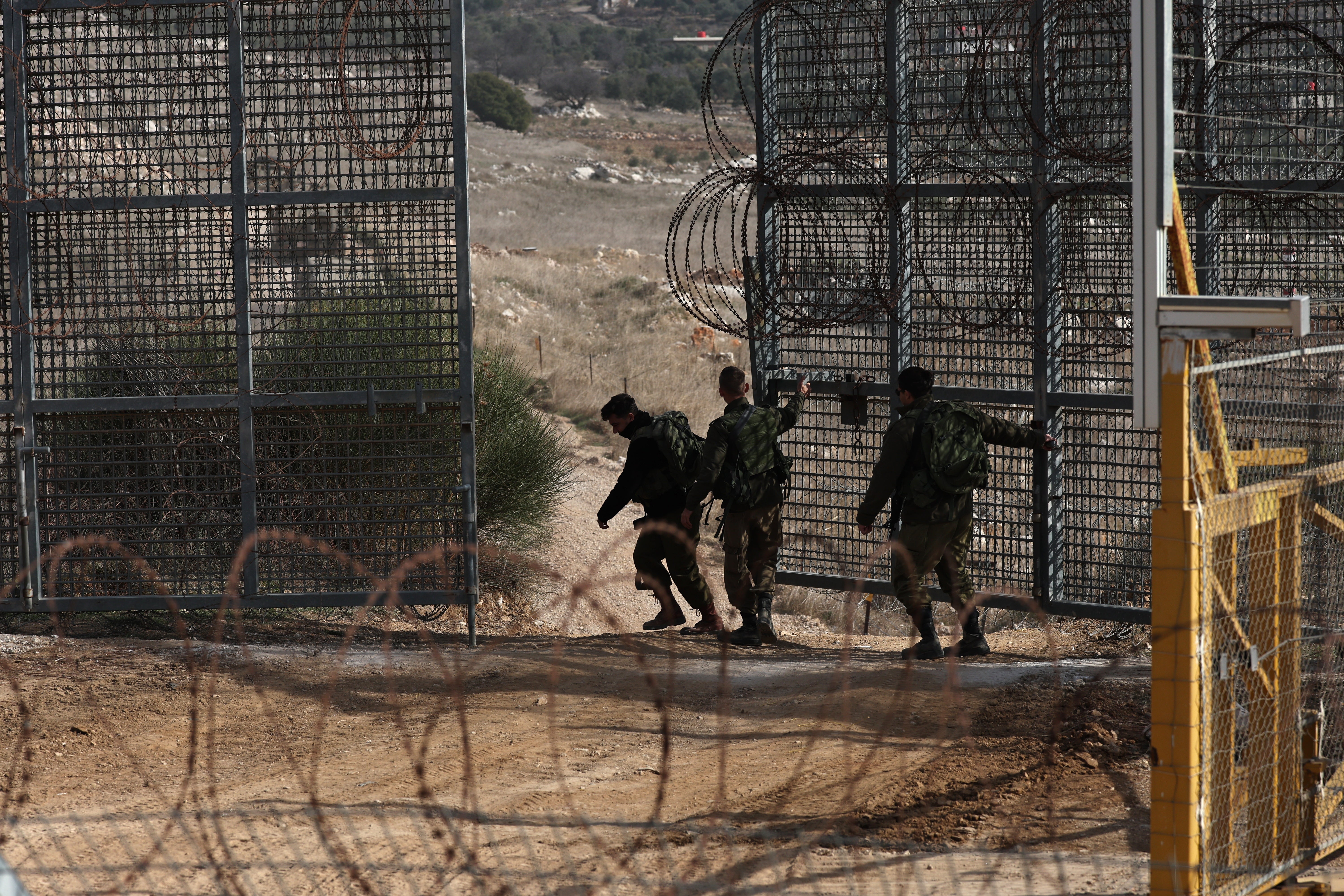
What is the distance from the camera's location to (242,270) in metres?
7.58

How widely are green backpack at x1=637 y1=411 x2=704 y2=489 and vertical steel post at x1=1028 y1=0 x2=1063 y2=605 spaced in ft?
6.64

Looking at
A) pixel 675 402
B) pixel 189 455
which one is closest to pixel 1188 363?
pixel 189 455

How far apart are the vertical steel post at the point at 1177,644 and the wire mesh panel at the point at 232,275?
4642mm

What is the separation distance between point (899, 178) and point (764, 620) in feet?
9.39

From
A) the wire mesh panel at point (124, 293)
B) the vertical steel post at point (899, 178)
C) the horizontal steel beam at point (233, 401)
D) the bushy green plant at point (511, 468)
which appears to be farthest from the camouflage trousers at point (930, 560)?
the bushy green plant at point (511, 468)

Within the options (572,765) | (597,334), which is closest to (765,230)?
(572,765)

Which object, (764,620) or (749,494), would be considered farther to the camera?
(764,620)

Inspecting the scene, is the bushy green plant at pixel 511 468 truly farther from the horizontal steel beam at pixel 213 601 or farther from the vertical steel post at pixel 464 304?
the horizontal steel beam at pixel 213 601

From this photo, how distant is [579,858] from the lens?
4.69 m

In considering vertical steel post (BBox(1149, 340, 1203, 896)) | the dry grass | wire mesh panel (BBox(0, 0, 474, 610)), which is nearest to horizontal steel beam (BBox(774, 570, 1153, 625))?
wire mesh panel (BBox(0, 0, 474, 610))

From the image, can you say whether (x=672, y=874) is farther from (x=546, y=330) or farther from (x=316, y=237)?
(x=546, y=330)

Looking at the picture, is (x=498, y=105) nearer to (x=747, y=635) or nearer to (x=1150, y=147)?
(x=747, y=635)

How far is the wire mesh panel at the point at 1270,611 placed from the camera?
3.85m

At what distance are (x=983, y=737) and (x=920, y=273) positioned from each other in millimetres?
3085
